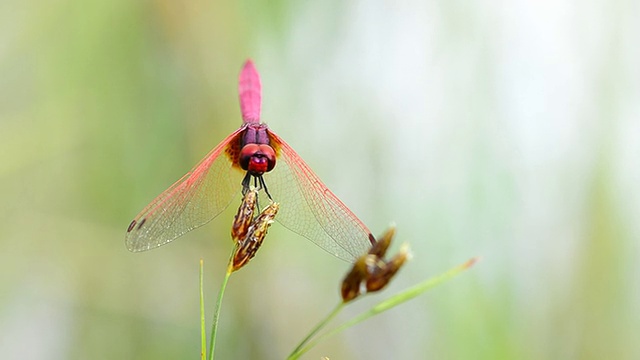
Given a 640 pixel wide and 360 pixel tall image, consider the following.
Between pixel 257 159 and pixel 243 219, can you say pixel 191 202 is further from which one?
pixel 243 219

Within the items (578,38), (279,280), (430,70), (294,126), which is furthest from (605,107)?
(279,280)

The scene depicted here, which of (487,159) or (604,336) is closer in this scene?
(604,336)

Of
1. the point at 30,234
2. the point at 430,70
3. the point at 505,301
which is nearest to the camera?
the point at 505,301

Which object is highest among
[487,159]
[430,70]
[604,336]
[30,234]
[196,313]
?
[430,70]

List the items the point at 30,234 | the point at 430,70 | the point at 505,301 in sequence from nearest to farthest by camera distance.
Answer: the point at 505,301, the point at 30,234, the point at 430,70

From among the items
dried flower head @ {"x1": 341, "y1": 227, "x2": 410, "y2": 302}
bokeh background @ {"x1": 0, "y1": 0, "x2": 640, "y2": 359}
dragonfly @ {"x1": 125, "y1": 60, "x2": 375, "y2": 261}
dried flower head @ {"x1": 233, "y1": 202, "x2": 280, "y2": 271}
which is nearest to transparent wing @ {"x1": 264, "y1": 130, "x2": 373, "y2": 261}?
dragonfly @ {"x1": 125, "y1": 60, "x2": 375, "y2": 261}

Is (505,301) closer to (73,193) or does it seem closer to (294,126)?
(294,126)
